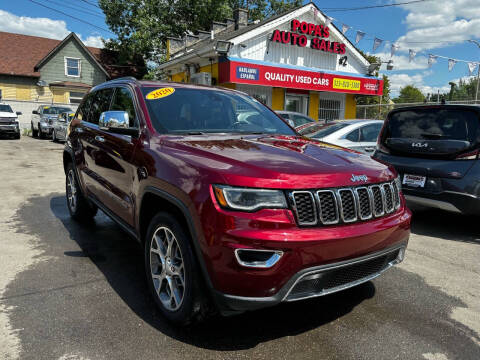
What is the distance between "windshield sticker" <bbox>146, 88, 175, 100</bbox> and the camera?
11.5ft

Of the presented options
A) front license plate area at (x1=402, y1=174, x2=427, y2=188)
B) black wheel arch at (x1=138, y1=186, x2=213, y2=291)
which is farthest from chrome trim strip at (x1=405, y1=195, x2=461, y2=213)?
black wheel arch at (x1=138, y1=186, x2=213, y2=291)

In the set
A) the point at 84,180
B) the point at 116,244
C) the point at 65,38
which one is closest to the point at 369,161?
the point at 116,244

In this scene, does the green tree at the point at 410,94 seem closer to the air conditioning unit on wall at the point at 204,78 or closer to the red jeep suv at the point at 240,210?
the air conditioning unit on wall at the point at 204,78

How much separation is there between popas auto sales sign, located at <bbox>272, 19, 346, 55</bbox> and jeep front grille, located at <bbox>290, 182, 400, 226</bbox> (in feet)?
53.7

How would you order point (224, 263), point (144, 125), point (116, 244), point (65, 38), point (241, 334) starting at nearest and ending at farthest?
point (224, 263) < point (241, 334) < point (144, 125) < point (116, 244) < point (65, 38)

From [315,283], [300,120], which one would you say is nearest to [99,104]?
[315,283]

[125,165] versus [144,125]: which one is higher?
[144,125]

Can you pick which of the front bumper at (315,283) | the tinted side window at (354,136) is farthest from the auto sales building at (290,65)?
the front bumper at (315,283)

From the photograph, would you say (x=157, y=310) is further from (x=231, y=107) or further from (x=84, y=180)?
(x=84, y=180)

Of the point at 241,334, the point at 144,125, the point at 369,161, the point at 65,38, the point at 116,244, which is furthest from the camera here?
the point at 65,38

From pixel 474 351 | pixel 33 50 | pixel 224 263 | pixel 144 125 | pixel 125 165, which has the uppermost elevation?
pixel 33 50

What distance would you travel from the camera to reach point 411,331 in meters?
2.76

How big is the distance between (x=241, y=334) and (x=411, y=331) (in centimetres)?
121

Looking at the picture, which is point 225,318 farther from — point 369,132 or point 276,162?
point 369,132
